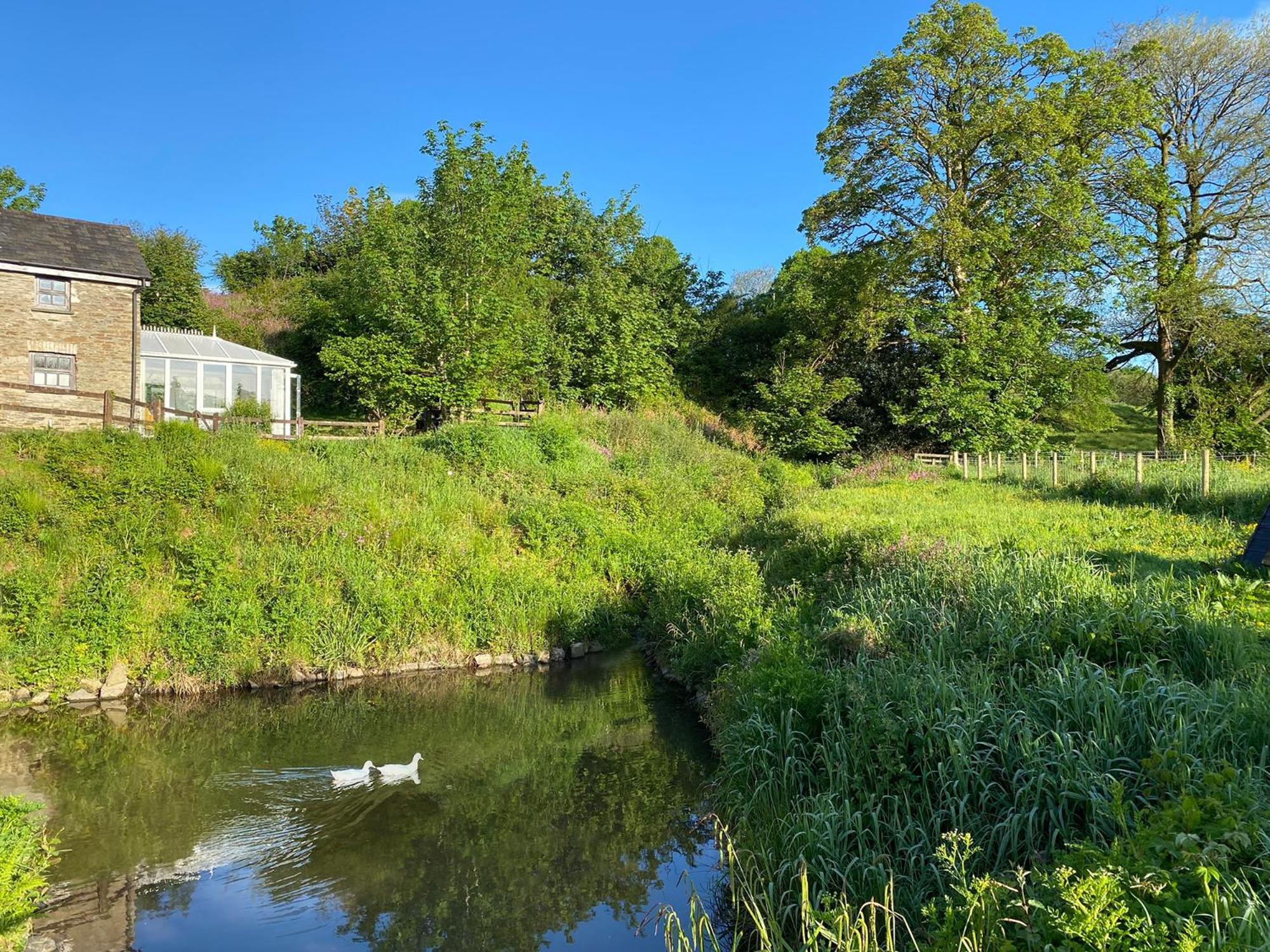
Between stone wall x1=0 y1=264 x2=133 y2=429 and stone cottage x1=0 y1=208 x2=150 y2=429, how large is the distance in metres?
0.02

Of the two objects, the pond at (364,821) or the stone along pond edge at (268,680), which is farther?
the stone along pond edge at (268,680)

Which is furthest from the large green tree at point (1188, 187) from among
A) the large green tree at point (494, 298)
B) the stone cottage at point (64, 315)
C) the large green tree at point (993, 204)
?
the stone cottage at point (64, 315)

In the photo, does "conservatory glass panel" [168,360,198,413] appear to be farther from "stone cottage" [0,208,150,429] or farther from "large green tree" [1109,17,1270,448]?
"large green tree" [1109,17,1270,448]

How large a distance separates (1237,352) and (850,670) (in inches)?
1141

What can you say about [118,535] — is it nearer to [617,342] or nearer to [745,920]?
[745,920]

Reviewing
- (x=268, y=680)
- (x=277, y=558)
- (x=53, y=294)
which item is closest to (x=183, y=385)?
(x=53, y=294)

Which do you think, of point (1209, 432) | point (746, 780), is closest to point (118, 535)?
point (746, 780)

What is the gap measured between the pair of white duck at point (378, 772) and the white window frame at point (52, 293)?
19185mm

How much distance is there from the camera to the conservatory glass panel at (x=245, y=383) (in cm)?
2658

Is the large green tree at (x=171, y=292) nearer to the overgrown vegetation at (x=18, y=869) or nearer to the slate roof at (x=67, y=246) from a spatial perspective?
the slate roof at (x=67, y=246)

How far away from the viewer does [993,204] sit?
2781 centimetres

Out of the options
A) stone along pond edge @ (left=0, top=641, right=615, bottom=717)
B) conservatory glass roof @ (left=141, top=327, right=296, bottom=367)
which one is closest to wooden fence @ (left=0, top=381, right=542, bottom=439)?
conservatory glass roof @ (left=141, top=327, right=296, bottom=367)

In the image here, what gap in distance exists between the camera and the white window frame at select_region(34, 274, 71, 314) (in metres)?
21.4

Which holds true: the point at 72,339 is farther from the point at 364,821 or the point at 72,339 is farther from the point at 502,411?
the point at 364,821
